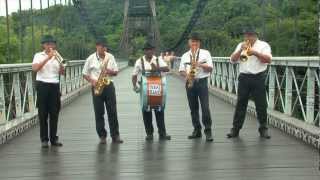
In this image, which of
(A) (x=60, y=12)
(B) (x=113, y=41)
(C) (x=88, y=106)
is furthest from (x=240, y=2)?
(B) (x=113, y=41)

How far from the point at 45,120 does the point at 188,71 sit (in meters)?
1.57

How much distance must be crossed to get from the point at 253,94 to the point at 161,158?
5.48 ft

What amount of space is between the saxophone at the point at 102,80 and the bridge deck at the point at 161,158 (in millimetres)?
576

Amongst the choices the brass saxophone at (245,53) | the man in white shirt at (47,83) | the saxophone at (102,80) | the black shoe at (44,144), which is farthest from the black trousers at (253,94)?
the black shoe at (44,144)

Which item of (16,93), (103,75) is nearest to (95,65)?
(103,75)

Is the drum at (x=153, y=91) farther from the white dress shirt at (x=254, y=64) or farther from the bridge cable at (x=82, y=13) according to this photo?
the bridge cable at (x=82, y=13)

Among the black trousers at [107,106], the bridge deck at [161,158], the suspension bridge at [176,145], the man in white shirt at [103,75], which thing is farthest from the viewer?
the black trousers at [107,106]

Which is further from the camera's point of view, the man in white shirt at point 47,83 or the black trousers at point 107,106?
the black trousers at point 107,106

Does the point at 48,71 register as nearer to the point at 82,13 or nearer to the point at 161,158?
the point at 161,158

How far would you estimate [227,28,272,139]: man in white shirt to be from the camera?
7.20m

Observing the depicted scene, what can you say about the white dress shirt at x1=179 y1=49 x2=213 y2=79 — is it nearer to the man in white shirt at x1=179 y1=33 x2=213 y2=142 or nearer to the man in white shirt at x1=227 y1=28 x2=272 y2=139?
the man in white shirt at x1=179 y1=33 x2=213 y2=142

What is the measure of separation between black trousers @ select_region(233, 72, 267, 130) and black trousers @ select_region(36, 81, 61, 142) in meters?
1.91

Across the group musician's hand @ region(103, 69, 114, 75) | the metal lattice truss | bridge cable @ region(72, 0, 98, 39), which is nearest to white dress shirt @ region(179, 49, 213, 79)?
musician's hand @ region(103, 69, 114, 75)

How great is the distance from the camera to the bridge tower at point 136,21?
241 feet
